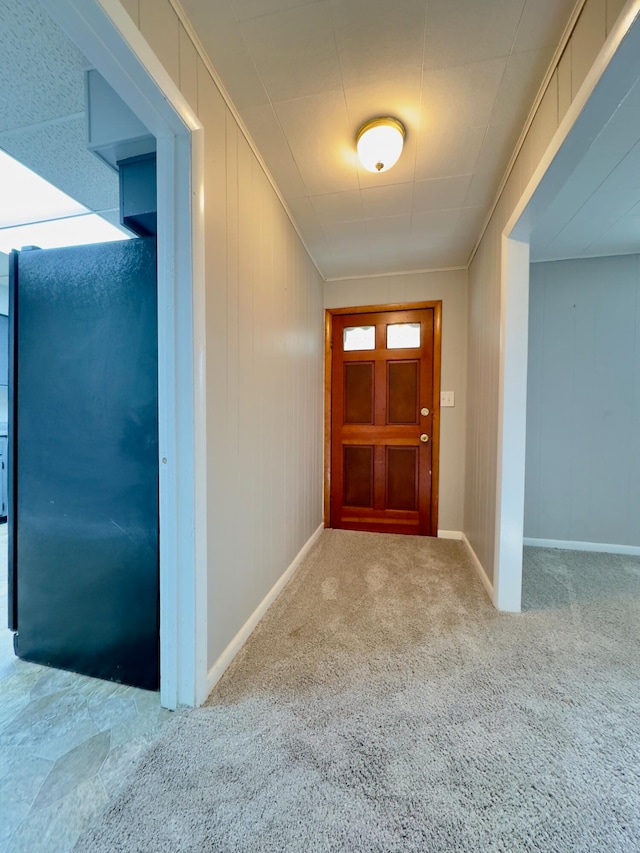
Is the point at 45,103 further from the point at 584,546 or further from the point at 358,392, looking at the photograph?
the point at 584,546

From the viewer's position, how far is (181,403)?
1.13 m

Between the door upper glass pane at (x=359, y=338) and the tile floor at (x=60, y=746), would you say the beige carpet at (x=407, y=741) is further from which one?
the door upper glass pane at (x=359, y=338)

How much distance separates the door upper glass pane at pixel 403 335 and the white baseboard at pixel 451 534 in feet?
5.52

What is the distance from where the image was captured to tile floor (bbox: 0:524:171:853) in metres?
0.84

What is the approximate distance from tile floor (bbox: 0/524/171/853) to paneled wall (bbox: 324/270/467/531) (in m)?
2.46

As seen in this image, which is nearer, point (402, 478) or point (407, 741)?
point (407, 741)

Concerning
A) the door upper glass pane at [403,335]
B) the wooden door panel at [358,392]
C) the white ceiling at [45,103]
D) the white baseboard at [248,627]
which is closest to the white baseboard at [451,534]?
the wooden door panel at [358,392]

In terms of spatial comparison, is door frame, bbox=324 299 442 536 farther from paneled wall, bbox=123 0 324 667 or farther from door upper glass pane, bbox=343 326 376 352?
paneled wall, bbox=123 0 324 667

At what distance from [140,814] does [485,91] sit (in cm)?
260

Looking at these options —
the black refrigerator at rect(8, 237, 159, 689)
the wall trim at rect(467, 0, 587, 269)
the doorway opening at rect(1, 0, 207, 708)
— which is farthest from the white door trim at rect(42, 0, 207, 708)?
the wall trim at rect(467, 0, 587, 269)

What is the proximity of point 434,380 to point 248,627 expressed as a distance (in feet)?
7.73

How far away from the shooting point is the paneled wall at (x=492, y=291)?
983 millimetres

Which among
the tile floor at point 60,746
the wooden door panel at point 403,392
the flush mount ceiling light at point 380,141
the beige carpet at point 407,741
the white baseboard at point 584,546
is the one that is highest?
the flush mount ceiling light at point 380,141

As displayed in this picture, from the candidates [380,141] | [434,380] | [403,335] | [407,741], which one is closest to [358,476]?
[434,380]
